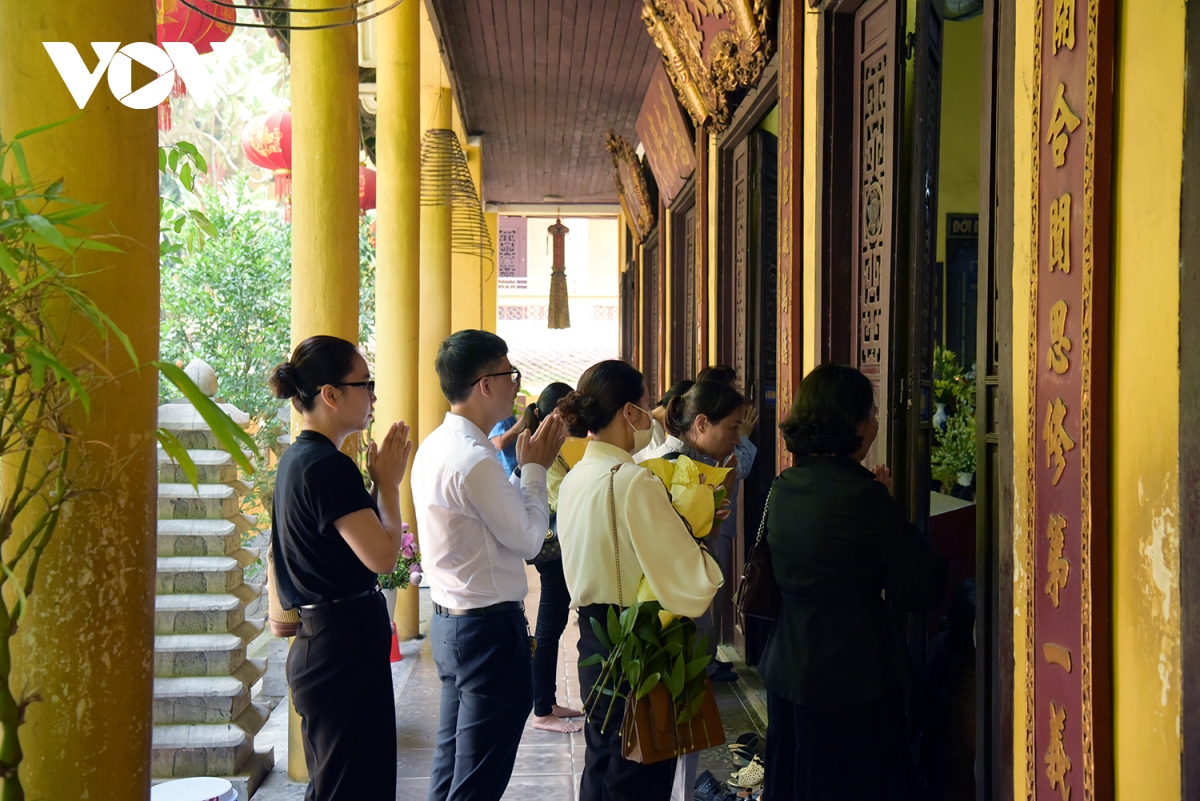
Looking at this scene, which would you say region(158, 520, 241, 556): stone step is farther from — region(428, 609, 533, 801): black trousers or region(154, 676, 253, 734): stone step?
region(428, 609, 533, 801): black trousers

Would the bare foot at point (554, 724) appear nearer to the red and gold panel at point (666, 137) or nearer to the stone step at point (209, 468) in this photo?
the stone step at point (209, 468)

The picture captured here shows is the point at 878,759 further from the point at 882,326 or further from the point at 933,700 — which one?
the point at 882,326

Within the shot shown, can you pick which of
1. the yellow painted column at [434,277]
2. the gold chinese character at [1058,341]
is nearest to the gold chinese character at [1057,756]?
the gold chinese character at [1058,341]

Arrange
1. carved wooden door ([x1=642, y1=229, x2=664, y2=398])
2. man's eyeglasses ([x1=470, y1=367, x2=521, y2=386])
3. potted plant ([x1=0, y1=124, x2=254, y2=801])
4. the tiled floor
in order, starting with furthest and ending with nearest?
carved wooden door ([x1=642, y1=229, x2=664, y2=398])
the tiled floor
man's eyeglasses ([x1=470, y1=367, x2=521, y2=386])
potted plant ([x1=0, y1=124, x2=254, y2=801])

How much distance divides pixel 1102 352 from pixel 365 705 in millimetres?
1852

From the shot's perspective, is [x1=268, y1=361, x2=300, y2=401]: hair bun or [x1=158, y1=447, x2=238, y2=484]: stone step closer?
[x1=268, y1=361, x2=300, y2=401]: hair bun

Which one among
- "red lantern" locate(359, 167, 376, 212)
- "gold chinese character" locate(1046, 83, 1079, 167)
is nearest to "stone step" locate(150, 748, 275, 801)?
"gold chinese character" locate(1046, 83, 1079, 167)

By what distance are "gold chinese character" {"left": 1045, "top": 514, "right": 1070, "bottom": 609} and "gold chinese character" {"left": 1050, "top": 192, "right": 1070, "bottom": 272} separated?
1.61 feet

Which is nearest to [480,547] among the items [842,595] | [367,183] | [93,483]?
[842,595]

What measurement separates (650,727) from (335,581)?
86 cm

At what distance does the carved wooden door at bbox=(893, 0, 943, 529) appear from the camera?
308cm

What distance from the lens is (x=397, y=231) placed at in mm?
6105

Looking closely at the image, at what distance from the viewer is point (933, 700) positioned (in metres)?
2.94

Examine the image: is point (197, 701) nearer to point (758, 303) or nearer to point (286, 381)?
point (286, 381)
